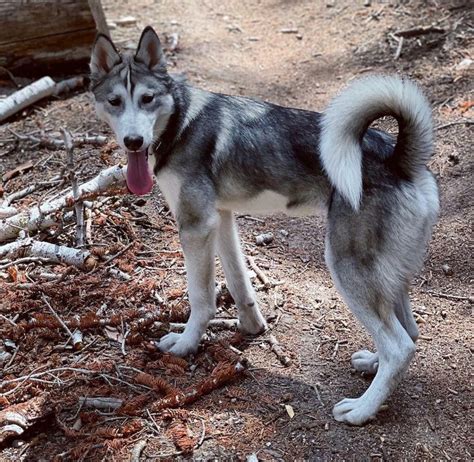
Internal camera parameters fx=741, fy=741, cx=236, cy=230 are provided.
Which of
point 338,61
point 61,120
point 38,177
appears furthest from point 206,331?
point 338,61

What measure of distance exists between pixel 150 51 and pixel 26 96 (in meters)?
3.47

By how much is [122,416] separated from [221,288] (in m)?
1.28

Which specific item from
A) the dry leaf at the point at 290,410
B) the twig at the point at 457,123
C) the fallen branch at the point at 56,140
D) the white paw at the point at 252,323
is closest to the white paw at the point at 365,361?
the dry leaf at the point at 290,410

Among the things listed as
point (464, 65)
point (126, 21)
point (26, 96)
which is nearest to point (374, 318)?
point (464, 65)

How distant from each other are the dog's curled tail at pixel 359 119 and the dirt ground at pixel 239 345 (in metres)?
1.17

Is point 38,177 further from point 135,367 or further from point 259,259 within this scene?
point 135,367

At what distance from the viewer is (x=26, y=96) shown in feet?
23.2

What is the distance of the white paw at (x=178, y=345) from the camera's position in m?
4.18

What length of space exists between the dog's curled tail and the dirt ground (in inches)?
45.9

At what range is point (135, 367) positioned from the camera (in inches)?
161

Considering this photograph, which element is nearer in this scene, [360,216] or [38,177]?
[360,216]

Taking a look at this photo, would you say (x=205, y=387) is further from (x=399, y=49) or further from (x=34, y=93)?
(x=399, y=49)

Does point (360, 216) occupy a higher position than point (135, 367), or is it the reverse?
point (360, 216)

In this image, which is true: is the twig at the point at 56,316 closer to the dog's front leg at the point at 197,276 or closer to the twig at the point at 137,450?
the dog's front leg at the point at 197,276
